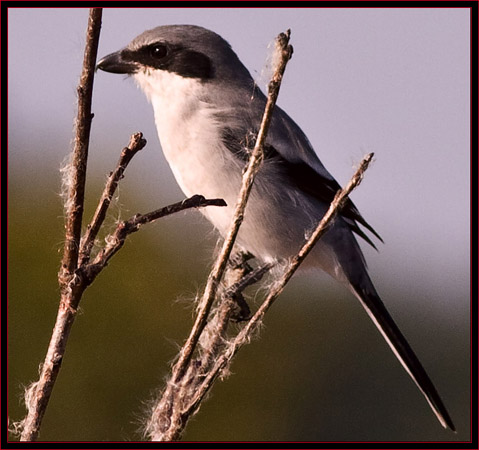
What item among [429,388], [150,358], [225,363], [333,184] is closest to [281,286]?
[225,363]

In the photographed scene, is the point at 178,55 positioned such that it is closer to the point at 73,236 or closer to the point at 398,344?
the point at 398,344

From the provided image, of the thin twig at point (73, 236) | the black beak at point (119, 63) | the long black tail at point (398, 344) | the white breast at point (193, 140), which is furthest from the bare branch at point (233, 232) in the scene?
the black beak at point (119, 63)

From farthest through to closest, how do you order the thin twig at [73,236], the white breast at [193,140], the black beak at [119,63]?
1. the black beak at [119,63]
2. the white breast at [193,140]
3. the thin twig at [73,236]

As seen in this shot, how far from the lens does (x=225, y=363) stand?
1.15m

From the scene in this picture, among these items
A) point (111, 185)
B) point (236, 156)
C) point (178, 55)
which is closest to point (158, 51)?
point (178, 55)

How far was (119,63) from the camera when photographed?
272cm

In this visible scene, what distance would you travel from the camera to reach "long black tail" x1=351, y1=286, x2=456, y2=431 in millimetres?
2576

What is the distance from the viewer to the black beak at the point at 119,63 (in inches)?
107

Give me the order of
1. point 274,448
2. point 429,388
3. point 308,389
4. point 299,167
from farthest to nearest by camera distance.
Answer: point 308,389, point 299,167, point 429,388, point 274,448

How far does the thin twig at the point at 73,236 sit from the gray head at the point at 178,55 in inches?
65.1

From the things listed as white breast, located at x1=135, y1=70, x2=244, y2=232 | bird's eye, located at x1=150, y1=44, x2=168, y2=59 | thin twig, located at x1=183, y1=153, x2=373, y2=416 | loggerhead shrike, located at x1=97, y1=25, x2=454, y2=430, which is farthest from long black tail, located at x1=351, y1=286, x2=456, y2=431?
thin twig, located at x1=183, y1=153, x2=373, y2=416

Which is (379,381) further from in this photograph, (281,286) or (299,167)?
(281,286)

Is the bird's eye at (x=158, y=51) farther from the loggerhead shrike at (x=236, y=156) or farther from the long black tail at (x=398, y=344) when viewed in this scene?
the long black tail at (x=398, y=344)

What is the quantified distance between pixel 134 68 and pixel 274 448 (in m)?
1.86
